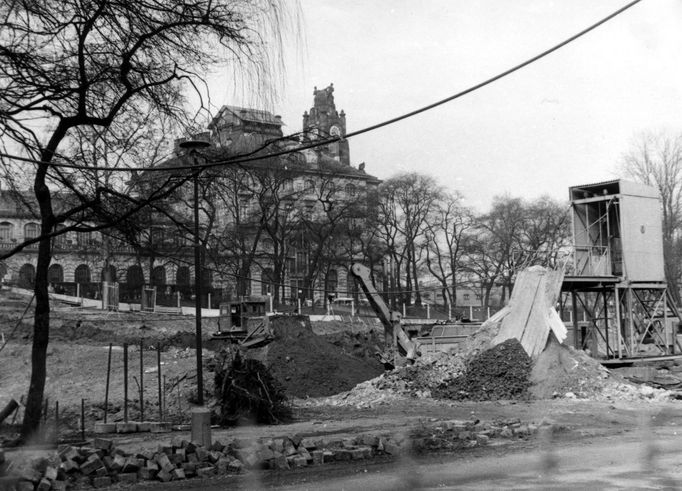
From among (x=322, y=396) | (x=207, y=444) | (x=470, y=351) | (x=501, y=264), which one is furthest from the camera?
(x=501, y=264)

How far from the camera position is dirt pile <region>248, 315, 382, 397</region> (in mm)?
33406

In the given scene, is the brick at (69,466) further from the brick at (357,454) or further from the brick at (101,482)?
the brick at (357,454)

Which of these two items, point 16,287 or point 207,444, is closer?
point 207,444

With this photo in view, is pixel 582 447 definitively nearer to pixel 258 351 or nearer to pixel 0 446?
pixel 0 446

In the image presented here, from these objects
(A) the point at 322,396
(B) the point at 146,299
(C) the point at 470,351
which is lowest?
(A) the point at 322,396

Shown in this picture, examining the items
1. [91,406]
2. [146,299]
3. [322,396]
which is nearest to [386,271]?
[146,299]

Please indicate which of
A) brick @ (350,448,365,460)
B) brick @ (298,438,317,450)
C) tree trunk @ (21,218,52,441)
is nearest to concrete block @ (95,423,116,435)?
tree trunk @ (21,218,52,441)

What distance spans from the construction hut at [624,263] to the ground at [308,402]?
9.53 m

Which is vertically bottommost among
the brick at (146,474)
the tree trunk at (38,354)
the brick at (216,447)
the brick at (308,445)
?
the brick at (146,474)

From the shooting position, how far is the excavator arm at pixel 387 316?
3319 centimetres

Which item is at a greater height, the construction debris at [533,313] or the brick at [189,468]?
the construction debris at [533,313]

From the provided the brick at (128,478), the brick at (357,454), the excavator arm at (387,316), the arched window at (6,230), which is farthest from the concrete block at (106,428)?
the arched window at (6,230)

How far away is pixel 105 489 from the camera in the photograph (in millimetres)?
10906

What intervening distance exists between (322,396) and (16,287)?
34582mm
